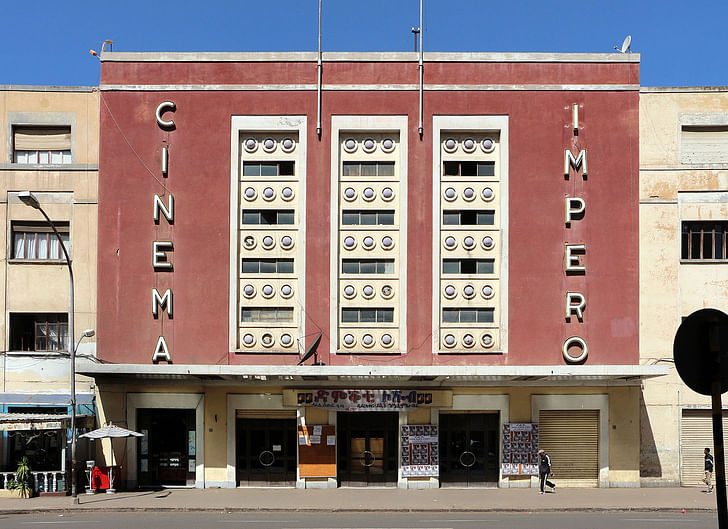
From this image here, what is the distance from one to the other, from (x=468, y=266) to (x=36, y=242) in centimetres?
1802

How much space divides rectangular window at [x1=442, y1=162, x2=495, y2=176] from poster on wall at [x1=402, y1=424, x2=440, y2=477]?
10.6 m

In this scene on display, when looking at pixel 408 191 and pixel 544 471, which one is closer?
pixel 544 471

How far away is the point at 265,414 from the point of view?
1261 inches

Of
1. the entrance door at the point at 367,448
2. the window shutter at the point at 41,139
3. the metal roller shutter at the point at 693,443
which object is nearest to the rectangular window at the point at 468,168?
the entrance door at the point at 367,448

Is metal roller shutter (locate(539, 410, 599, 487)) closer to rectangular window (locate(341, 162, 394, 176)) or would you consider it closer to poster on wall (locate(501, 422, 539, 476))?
poster on wall (locate(501, 422, 539, 476))

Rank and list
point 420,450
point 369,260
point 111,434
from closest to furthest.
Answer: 1. point 111,434
2. point 420,450
3. point 369,260

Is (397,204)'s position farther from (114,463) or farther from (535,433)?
(114,463)

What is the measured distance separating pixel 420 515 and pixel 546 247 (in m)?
12.3

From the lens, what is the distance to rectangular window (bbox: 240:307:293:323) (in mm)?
31609

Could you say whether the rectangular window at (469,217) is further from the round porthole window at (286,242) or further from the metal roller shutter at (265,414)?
the metal roller shutter at (265,414)

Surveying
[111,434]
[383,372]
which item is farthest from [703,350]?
[111,434]

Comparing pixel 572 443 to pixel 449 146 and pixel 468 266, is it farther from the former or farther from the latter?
pixel 449 146

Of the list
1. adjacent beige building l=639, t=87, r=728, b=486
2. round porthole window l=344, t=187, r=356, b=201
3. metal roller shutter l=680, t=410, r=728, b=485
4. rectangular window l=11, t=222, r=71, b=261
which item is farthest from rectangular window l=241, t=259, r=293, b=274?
metal roller shutter l=680, t=410, r=728, b=485

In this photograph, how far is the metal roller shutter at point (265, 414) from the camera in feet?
105
